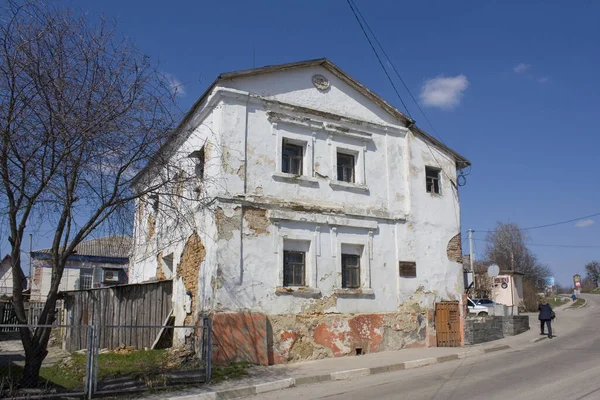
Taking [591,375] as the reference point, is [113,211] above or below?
above

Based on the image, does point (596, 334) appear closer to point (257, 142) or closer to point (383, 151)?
point (383, 151)

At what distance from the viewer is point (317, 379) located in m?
11.7

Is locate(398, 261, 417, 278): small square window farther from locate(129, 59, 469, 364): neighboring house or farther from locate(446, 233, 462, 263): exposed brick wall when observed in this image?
locate(446, 233, 462, 263): exposed brick wall

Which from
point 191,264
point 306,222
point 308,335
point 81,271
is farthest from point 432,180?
point 81,271

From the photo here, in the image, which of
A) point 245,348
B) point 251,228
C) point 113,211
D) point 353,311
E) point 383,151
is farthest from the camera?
point 383,151

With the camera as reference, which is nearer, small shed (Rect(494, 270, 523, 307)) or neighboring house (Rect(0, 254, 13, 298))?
neighboring house (Rect(0, 254, 13, 298))

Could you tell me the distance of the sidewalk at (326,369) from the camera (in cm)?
1027

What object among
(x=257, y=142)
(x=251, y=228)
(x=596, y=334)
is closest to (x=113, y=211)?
(x=251, y=228)

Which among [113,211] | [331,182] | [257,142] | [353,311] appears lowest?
[353,311]

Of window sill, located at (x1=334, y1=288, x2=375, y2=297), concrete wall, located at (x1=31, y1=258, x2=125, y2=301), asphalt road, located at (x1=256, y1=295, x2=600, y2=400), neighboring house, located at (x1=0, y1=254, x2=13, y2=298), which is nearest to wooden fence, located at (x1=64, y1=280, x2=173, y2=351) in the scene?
neighboring house, located at (x1=0, y1=254, x2=13, y2=298)

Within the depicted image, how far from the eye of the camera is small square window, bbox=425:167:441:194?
60.5ft

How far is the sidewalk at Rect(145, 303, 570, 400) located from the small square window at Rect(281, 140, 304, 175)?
5.62 metres

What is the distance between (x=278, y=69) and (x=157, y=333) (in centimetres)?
864

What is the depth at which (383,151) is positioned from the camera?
1750 centimetres
